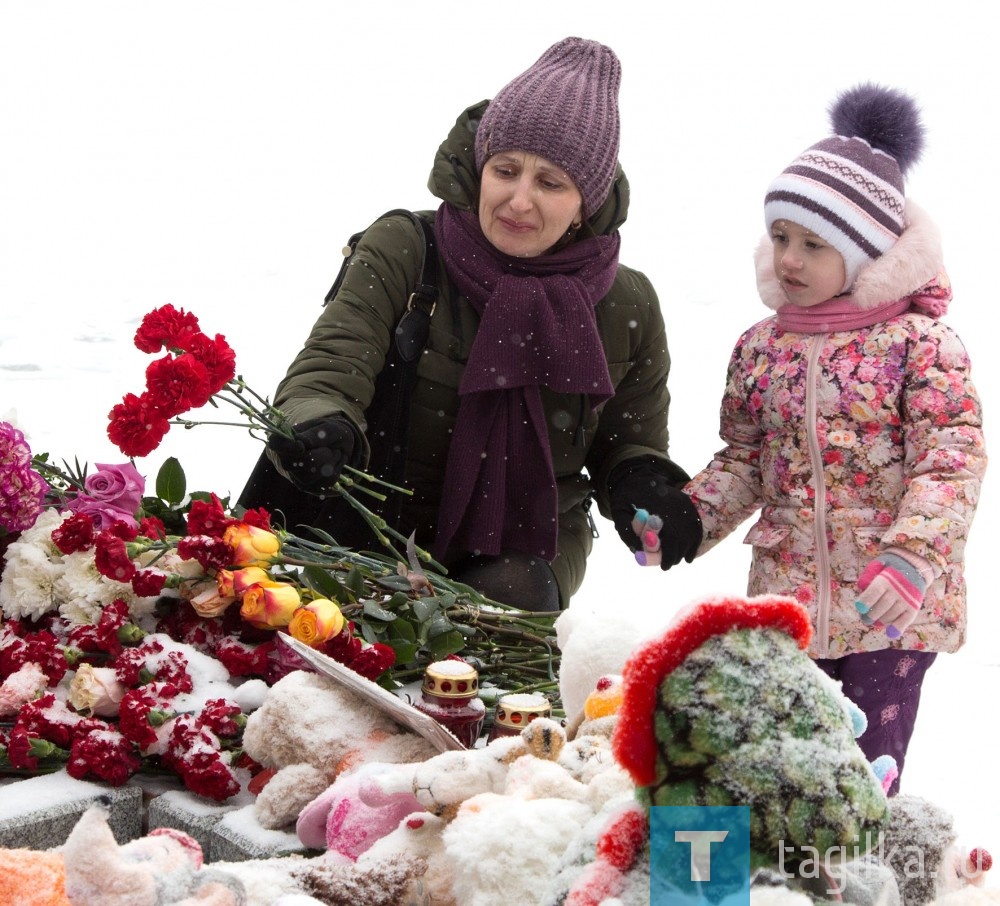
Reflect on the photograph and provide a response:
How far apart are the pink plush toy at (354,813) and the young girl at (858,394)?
1.12m

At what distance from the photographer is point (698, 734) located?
768mm

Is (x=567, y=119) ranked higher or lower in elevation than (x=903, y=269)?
higher

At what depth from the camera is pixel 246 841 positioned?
1346mm

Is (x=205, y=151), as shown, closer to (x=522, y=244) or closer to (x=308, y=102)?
(x=308, y=102)

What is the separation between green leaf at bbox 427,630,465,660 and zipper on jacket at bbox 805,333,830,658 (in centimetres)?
75

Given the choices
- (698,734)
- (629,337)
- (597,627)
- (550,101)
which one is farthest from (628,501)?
(698,734)

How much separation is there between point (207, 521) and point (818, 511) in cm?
112

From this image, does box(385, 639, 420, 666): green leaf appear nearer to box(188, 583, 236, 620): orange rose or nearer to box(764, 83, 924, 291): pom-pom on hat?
box(188, 583, 236, 620): orange rose

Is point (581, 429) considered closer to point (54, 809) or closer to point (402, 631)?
point (402, 631)

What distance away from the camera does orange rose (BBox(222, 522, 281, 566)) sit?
1774 mm

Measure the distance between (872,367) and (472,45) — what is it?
9534mm

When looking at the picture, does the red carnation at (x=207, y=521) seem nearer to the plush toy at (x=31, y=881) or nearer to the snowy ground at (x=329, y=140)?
the plush toy at (x=31, y=881)

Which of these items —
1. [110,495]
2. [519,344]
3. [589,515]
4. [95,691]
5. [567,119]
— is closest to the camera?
[95,691]

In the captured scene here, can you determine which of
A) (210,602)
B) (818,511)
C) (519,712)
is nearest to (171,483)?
(210,602)
